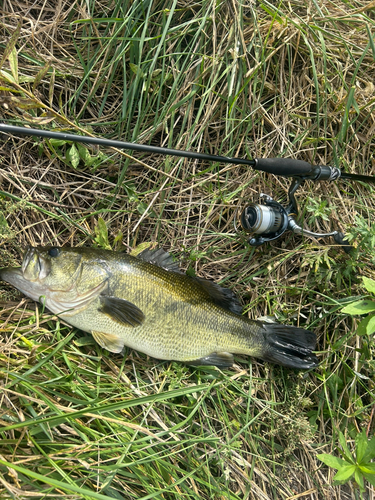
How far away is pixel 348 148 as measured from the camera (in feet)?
10.9

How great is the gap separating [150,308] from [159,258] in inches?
16.1

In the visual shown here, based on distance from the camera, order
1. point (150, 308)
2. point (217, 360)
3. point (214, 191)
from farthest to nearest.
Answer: point (214, 191), point (217, 360), point (150, 308)

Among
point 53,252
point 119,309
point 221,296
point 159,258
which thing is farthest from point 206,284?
point 53,252

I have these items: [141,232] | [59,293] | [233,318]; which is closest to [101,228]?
[141,232]

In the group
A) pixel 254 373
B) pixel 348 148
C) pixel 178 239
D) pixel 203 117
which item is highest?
pixel 203 117

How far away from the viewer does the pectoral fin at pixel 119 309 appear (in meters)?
2.53

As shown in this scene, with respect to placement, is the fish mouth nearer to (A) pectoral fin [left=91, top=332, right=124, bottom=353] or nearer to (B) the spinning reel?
(A) pectoral fin [left=91, top=332, right=124, bottom=353]

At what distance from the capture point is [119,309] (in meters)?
2.54

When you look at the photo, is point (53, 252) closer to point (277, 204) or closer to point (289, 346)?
point (277, 204)

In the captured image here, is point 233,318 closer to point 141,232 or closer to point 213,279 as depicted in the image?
point 213,279

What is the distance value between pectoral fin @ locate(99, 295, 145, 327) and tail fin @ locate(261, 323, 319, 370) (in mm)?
1069

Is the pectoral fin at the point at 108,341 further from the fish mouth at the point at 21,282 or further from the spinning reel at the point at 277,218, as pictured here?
the spinning reel at the point at 277,218

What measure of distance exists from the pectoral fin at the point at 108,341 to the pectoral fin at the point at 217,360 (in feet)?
1.88

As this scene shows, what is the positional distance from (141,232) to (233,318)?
1.08 m
